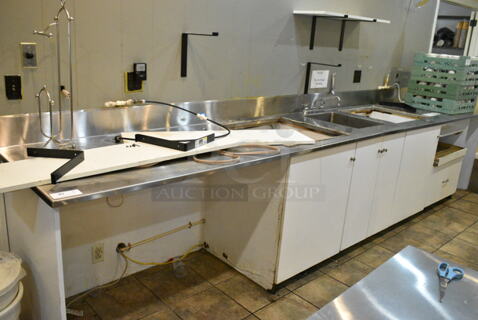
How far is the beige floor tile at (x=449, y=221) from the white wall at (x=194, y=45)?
1.28m

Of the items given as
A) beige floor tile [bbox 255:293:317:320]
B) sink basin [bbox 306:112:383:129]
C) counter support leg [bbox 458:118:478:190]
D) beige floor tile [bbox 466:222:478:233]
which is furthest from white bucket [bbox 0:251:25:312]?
counter support leg [bbox 458:118:478:190]

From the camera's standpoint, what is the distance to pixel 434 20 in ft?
13.2

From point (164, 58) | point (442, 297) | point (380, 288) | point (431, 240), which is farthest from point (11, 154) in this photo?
point (431, 240)

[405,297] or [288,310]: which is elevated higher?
[405,297]

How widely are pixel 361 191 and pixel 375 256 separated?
52 cm

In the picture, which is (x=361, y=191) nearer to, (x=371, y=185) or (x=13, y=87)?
(x=371, y=185)

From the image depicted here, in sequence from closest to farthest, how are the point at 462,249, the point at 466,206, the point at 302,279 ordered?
the point at 302,279, the point at 462,249, the point at 466,206

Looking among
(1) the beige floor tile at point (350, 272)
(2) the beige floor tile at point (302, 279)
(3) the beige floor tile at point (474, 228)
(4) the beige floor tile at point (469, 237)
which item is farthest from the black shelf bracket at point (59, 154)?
(3) the beige floor tile at point (474, 228)

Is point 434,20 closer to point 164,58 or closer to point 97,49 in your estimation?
point 164,58

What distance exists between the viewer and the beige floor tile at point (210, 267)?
99.1 inches

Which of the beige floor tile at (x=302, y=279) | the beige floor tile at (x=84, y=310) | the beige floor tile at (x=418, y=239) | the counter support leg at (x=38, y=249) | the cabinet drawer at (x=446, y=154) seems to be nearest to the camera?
the counter support leg at (x=38, y=249)

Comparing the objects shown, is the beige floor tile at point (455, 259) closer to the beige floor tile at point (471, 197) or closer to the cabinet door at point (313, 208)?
the cabinet door at point (313, 208)

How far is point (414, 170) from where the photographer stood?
123 inches

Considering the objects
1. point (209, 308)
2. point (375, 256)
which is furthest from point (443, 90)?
point (209, 308)
